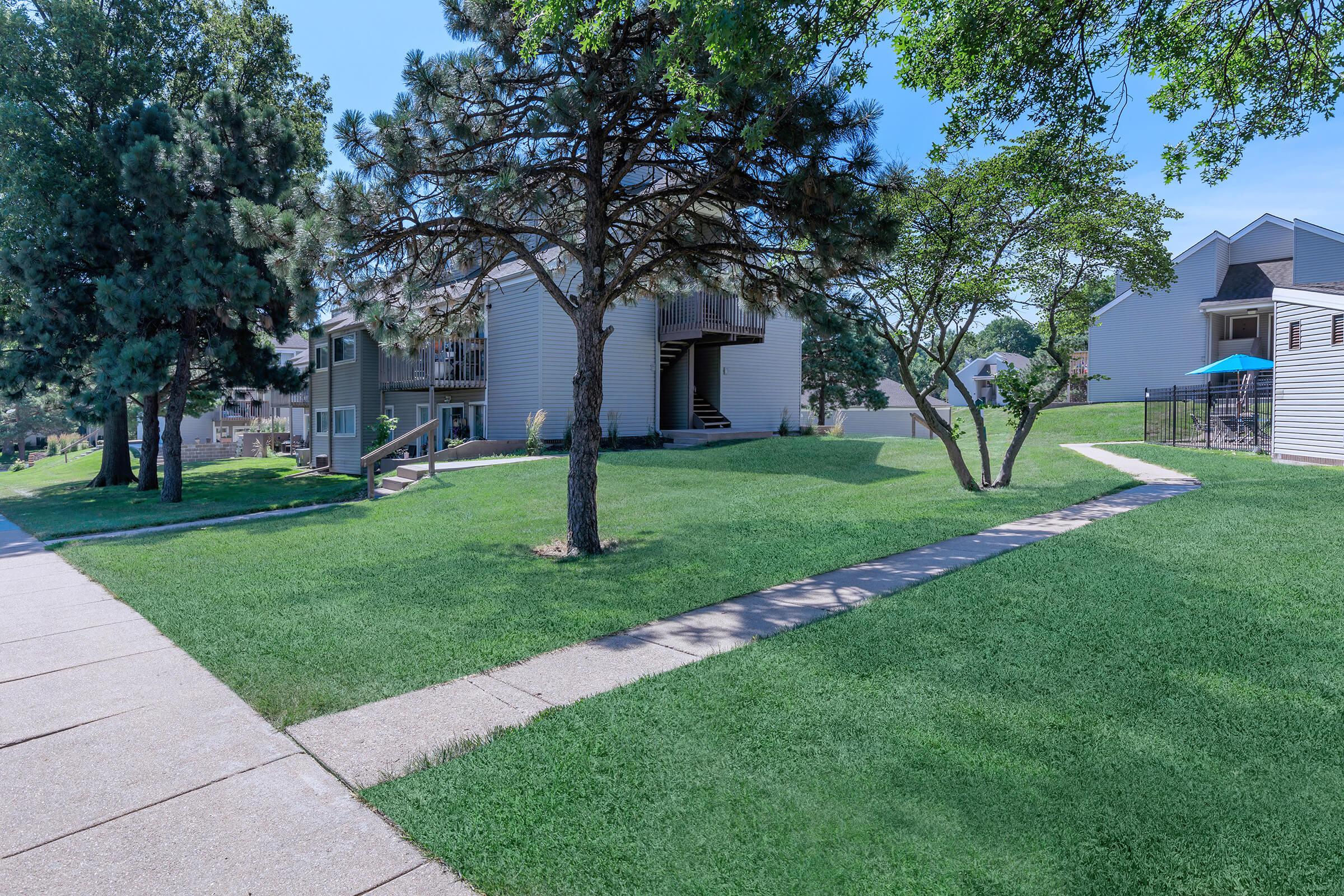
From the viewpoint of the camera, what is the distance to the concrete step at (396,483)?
1557 centimetres

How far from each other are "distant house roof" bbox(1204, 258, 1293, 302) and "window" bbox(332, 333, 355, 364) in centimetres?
3137

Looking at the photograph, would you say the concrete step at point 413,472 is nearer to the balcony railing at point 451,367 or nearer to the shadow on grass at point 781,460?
the shadow on grass at point 781,460

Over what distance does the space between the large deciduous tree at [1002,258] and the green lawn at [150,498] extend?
41.3 feet

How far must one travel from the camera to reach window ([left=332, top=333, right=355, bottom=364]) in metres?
25.2

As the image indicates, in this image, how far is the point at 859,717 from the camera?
11.6ft

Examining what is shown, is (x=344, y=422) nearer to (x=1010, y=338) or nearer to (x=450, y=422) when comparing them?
(x=450, y=422)

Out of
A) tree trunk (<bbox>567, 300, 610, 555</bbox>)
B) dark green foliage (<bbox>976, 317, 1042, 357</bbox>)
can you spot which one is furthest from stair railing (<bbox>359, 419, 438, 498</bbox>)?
dark green foliage (<bbox>976, 317, 1042, 357</bbox>)

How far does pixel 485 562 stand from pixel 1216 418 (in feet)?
65.5

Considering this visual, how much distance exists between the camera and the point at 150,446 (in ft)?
69.6

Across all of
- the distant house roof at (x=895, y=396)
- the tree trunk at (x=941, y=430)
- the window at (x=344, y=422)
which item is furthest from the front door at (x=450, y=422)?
the distant house roof at (x=895, y=396)

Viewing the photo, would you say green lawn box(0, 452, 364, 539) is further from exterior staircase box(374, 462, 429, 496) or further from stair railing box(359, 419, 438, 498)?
stair railing box(359, 419, 438, 498)

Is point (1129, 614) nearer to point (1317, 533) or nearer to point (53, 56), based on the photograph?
point (1317, 533)

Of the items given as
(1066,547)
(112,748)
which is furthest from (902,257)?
(112,748)

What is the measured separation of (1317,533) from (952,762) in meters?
6.62
